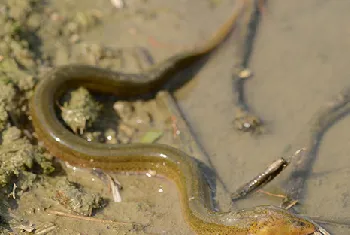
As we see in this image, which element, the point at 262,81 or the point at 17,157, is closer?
the point at 17,157

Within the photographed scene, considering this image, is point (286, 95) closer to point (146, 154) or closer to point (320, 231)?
point (146, 154)

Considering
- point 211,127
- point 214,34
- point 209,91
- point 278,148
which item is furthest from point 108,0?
point 278,148

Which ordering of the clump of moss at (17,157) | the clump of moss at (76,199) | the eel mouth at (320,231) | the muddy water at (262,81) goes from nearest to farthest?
the eel mouth at (320,231) < the clump of moss at (76,199) < the clump of moss at (17,157) < the muddy water at (262,81)

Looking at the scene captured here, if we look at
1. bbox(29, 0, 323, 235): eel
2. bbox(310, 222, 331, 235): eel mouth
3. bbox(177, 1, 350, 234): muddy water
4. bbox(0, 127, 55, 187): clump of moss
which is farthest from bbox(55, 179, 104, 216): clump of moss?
bbox(310, 222, 331, 235): eel mouth

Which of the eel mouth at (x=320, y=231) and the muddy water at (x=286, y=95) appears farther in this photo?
the muddy water at (x=286, y=95)

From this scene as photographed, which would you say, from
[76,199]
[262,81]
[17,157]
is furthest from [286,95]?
[17,157]

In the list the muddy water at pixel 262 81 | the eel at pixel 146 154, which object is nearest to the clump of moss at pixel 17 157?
the eel at pixel 146 154

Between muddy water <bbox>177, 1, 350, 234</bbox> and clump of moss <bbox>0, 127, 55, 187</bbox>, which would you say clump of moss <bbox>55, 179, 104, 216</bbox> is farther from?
muddy water <bbox>177, 1, 350, 234</bbox>

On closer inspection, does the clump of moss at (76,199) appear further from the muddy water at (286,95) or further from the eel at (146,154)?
the muddy water at (286,95)

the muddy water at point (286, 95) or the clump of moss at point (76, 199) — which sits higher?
the muddy water at point (286, 95)
